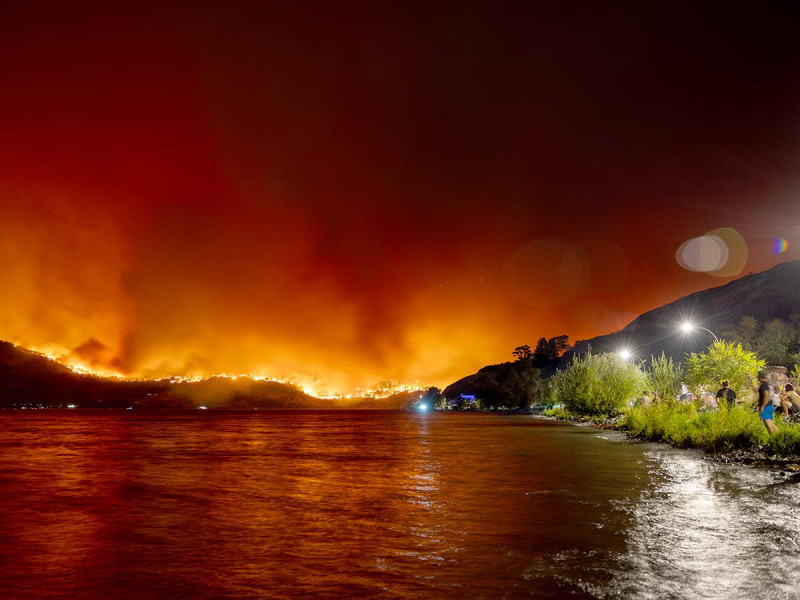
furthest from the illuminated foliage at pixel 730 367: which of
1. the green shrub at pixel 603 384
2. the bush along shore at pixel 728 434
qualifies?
the green shrub at pixel 603 384

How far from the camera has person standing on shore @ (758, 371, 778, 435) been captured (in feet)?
81.5

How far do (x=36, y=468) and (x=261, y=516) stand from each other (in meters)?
18.8

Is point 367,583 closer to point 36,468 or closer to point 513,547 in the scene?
point 513,547

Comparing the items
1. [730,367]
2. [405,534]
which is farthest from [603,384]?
[405,534]

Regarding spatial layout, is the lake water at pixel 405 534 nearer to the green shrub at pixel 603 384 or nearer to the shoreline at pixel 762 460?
the shoreline at pixel 762 460

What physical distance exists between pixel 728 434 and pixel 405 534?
23.3 m

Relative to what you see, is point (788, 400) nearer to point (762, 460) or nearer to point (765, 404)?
point (762, 460)

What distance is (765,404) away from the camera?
25031mm

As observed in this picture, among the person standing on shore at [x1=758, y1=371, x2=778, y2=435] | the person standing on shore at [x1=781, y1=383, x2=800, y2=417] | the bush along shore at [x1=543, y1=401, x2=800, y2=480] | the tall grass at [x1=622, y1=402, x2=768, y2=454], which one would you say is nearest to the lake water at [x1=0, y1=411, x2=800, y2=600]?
the bush along shore at [x1=543, y1=401, x2=800, y2=480]

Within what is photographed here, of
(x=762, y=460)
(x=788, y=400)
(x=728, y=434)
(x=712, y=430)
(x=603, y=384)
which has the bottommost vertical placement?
A: (x=762, y=460)

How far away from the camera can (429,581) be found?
9328 mm

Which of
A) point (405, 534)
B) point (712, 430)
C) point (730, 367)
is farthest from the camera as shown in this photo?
point (730, 367)


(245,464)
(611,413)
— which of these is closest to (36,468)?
(245,464)

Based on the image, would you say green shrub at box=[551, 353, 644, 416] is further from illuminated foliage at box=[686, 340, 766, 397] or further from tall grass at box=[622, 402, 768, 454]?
tall grass at box=[622, 402, 768, 454]
